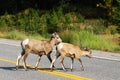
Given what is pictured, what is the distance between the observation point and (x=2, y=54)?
1750cm

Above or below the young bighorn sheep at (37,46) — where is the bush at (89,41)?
below

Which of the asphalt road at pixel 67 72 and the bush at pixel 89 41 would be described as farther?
the bush at pixel 89 41

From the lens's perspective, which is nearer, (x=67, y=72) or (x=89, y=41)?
(x=67, y=72)

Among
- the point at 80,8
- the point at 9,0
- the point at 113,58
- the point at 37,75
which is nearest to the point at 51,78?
the point at 37,75

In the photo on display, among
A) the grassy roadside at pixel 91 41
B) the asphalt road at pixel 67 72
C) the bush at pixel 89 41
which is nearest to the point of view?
the asphalt road at pixel 67 72

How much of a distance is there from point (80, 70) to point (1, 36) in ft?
56.5

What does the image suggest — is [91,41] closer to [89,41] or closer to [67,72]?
[89,41]

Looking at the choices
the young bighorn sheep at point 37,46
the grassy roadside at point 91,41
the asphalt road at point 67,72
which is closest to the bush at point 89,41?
the grassy roadside at point 91,41

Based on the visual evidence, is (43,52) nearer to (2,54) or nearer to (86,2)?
(2,54)

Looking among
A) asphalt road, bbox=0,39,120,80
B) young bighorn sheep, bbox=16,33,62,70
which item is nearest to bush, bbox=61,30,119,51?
asphalt road, bbox=0,39,120,80

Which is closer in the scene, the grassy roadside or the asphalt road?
the asphalt road

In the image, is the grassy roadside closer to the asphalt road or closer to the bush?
the bush

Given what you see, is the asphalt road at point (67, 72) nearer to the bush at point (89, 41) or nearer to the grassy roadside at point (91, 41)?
the grassy roadside at point (91, 41)

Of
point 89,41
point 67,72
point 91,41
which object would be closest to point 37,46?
point 67,72
